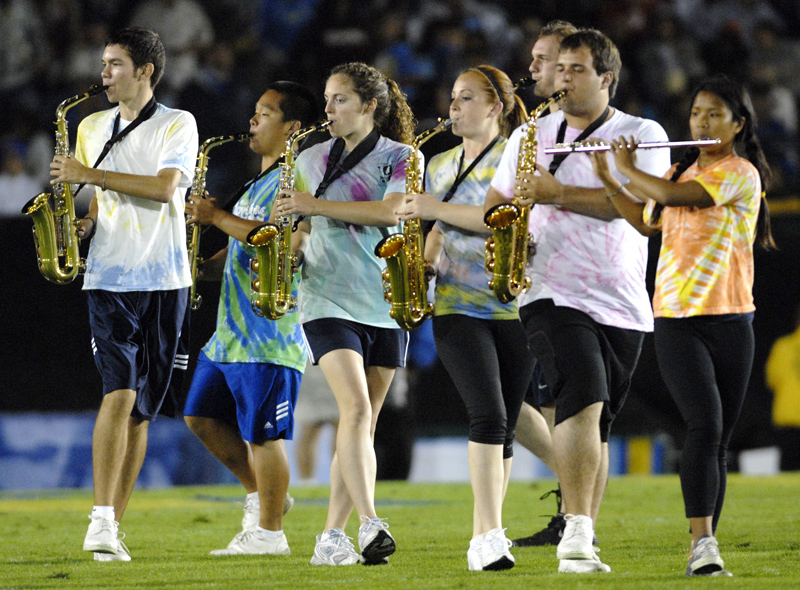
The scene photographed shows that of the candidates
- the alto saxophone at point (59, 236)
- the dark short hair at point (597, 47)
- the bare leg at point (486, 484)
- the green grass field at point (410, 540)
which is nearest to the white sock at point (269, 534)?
the green grass field at point (410, 540)

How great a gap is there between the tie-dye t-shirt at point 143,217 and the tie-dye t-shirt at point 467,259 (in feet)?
4.15

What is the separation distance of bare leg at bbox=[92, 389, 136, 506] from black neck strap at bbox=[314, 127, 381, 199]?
132 centimetres

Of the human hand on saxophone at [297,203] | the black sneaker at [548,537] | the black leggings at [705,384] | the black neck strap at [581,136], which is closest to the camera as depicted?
the black leggings at [705,384]

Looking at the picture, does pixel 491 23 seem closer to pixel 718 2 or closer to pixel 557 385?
pixel 718 2

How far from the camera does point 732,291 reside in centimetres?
482

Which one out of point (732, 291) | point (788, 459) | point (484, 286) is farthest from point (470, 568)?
point (788, 459)

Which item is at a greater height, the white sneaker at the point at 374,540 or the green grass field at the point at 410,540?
the white sneaker at the point at 374,540

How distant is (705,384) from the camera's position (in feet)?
15.6

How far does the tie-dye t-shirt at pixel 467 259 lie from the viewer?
519 centimetres

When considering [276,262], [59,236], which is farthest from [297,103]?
[59,236]

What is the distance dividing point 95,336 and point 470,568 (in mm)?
2067

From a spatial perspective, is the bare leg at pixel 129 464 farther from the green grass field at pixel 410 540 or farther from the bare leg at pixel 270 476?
the bare leg at pixel 270 476

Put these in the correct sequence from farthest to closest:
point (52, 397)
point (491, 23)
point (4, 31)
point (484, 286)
→ point (491, 23) < point (4, 31) < point (52, 397) < point (484, 286)

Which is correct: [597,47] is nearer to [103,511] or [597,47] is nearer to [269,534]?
[269,534]
